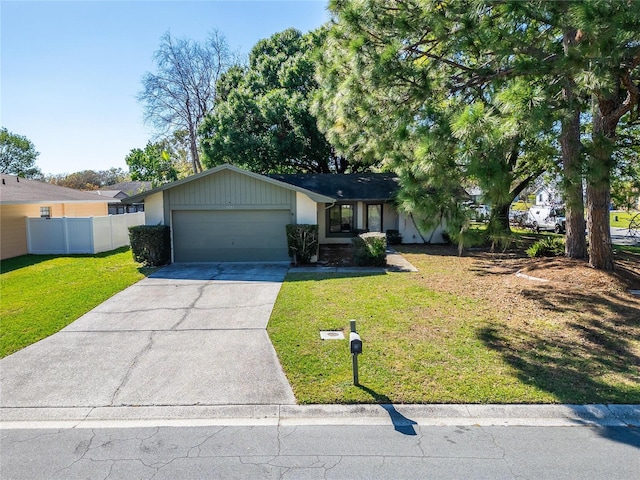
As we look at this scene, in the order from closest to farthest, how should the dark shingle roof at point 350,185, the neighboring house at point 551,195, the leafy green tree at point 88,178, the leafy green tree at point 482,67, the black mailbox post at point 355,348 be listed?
the black mailbox post at point 355,348 → the leafy green tree at point 482,67 → the neighboring house at point 551,195 → the dark shingle roof at point 350,185 → the leafy green tree at point 88,178

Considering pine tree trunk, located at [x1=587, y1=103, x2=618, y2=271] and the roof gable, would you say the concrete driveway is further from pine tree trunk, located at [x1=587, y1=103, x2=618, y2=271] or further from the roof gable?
pine tree trunk, located at [x1=587, y1=103, x2=618, y2=271]

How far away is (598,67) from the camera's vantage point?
573cm

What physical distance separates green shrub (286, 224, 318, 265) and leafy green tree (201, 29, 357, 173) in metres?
9.08

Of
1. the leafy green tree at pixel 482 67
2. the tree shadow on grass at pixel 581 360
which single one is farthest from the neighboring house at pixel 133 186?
the tree shadow on grass at pixel 581 360

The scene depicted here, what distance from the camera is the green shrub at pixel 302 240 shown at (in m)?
13.1

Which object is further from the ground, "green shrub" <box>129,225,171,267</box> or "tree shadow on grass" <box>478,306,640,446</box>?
"green shrub" <box>129,225,171,267</box>

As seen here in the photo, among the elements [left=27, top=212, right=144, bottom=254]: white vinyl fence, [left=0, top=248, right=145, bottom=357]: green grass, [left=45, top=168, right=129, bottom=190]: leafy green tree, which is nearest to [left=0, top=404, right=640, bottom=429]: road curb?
[left=0, top=248, right=145, bottom=357]: green grass

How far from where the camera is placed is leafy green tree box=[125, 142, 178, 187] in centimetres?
3577

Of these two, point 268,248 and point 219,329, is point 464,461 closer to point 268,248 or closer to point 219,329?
point 219,329

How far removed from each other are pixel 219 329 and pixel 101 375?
212 centimetres

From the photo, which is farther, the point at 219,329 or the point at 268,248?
the point at 268,248

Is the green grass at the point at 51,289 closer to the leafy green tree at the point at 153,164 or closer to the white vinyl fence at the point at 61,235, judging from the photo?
the white vinyl fence at the point at 61,235

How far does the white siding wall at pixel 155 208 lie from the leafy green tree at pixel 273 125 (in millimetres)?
8216

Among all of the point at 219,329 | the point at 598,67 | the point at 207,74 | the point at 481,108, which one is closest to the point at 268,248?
the point at 219,329
